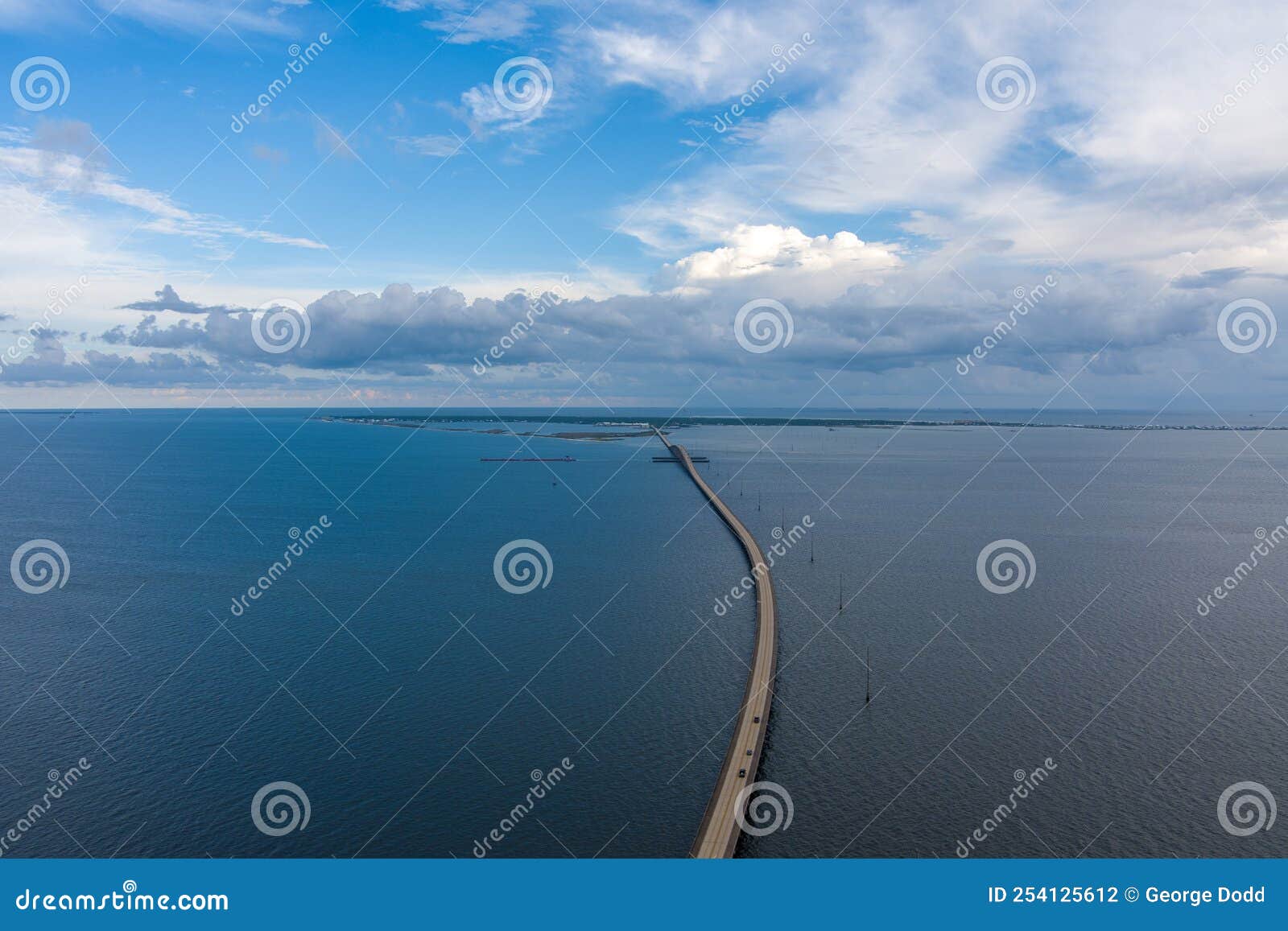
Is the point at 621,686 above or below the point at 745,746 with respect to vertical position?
below

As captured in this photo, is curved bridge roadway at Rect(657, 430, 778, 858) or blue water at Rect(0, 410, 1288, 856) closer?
curved bridge roadway at Rect(657, 430, 778, 858)

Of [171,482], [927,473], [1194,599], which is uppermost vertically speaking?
[927,473]

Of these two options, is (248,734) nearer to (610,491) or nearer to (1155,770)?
(1155,770)

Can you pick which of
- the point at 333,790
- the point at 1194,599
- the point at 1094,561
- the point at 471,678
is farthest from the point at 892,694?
the point at 1094,561

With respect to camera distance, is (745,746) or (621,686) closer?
(745,746)
